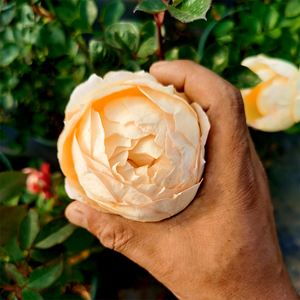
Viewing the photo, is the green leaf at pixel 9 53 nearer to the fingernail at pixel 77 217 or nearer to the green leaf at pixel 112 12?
the green leaf at pixel 112 12

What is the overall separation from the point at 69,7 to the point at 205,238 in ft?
1.95

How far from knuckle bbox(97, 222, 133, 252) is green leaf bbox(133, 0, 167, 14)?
35 centimetres

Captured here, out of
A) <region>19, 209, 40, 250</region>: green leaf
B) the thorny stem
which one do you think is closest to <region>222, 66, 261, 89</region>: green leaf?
the thorny stem

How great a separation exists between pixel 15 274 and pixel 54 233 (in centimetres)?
9

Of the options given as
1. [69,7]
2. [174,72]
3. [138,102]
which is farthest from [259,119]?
[69,7]

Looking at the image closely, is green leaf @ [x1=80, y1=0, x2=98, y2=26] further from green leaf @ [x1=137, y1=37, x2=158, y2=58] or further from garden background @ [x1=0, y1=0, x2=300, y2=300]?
green leaf @ [x1=137, y1=37, x2=158, y2=58]

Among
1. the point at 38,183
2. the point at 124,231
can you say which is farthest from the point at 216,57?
the point at 38,183

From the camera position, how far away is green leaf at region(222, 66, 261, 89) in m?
0.55

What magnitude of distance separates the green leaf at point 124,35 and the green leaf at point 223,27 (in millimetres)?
268

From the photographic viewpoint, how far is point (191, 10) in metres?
0.36

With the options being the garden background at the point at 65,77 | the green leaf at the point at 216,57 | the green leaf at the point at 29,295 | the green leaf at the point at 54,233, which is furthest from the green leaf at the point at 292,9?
the green leaf at the point at 29,295

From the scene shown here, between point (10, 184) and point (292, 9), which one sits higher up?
point (292, 9)

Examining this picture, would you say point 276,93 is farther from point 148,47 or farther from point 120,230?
point 120,230

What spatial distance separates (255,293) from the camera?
20.7 inches
